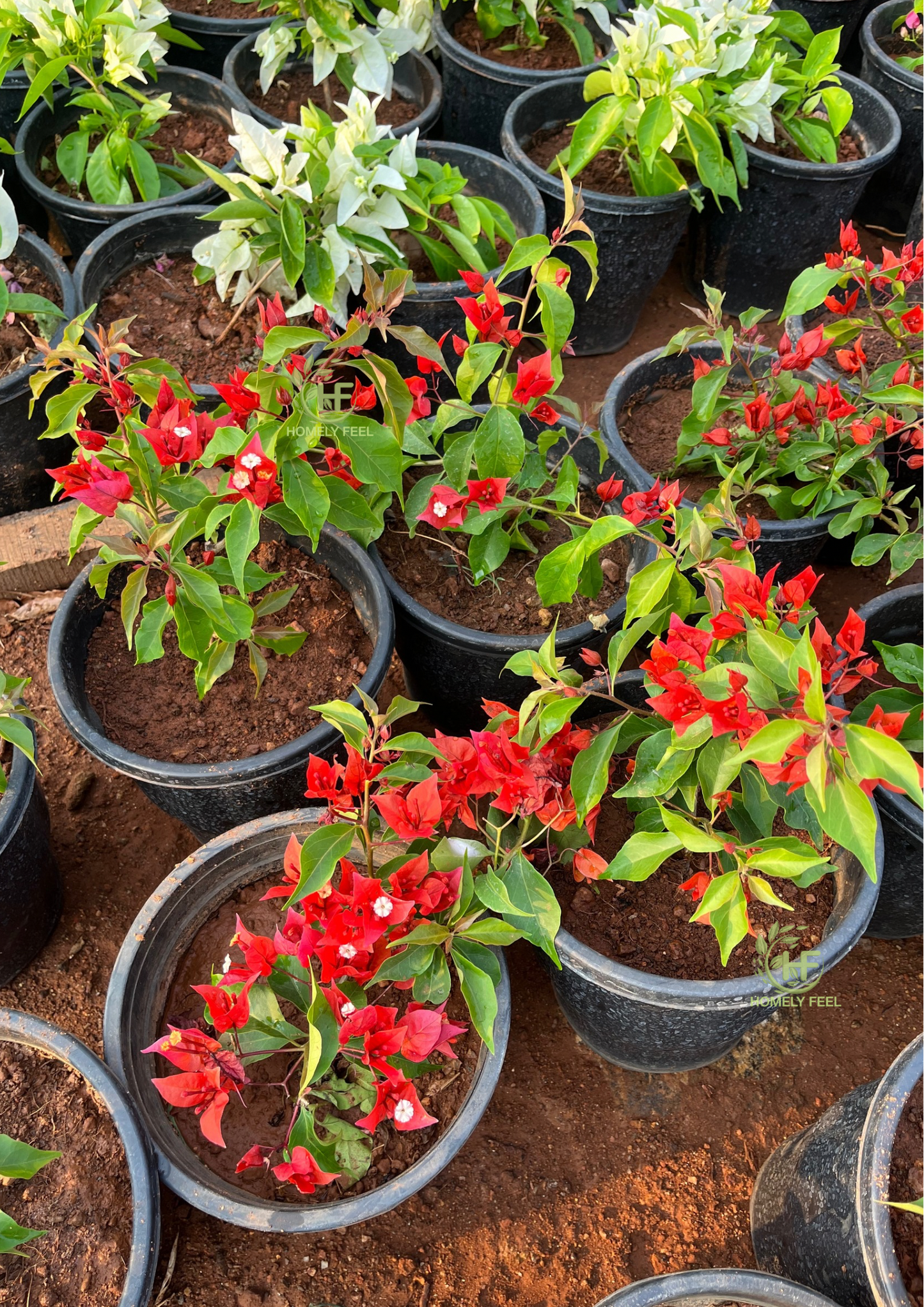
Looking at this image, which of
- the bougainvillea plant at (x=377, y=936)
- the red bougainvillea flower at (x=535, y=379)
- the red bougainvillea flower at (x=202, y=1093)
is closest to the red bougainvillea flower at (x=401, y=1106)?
the bougainvillea plant at (x=377, y=936)

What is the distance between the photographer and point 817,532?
5.75 ft

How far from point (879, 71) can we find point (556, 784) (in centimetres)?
257

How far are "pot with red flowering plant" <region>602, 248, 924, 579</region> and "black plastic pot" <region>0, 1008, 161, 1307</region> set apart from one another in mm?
1170

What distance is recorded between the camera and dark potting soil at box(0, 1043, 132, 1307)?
1.18m

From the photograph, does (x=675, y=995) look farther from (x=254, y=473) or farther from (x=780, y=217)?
(x=780, y=217)

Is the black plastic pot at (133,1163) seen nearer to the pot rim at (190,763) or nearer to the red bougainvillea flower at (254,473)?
the pot rim at (190,763)

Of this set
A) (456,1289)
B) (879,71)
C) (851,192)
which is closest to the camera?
(456,1289)

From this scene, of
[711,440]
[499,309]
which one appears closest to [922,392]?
[711,440]

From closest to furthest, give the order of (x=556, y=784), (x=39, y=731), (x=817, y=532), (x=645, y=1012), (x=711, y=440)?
1. (x=556, y=784)
2. (x=645, y=1012)
3. (x=711, y=440)
4. (x=817, y=532)
5. (x=39, y=731)

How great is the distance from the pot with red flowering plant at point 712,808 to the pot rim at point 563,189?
3.66 feet

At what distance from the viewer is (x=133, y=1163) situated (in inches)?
45.3

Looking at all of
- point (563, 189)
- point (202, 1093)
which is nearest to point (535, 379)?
point (202, 1093)

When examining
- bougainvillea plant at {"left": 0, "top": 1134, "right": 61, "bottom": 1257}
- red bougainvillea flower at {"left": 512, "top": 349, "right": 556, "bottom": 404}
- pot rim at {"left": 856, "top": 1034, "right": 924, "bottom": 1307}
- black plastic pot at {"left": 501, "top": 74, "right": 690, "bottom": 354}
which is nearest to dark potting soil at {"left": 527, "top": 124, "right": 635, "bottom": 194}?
black plastic pot at {"left": 501, "top": 74, "right": 690, "bottom": 354}

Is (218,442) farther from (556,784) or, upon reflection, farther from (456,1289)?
(456,1289)
